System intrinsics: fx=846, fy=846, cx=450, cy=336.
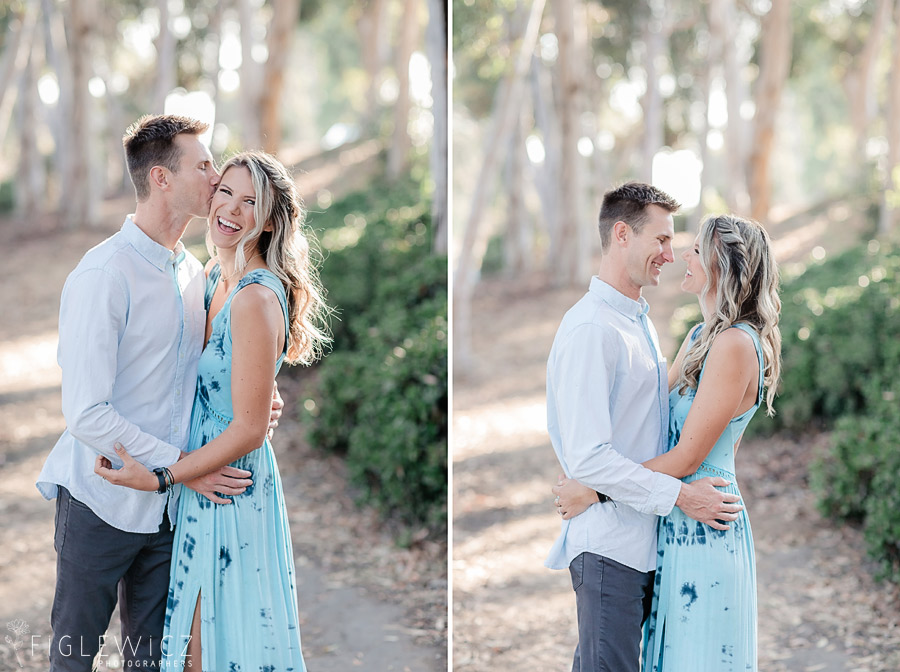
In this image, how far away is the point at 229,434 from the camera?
8.89 feet

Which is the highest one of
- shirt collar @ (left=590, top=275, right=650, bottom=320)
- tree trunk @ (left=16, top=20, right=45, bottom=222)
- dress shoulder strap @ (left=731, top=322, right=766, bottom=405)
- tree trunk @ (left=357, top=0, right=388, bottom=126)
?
tree trunk @ (left=357, top=0, right=388, bottom=126)

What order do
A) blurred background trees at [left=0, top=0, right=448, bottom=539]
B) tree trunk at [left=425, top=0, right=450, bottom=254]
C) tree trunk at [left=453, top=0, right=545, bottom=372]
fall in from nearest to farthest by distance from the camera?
blurred background trees at [left=0, top=0, right=448, bottom=539]
tree trunk at [left=425, top=0, right=450, bottom=254]
tree trunk at [left=453, top=0, right=545, bottom=372]

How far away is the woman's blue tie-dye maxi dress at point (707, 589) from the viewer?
2725mm

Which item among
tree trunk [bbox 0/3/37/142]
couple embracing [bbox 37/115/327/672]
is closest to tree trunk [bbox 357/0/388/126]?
tree trunk [bbox 0/3/37/142]

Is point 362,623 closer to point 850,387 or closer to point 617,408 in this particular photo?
point 617,408

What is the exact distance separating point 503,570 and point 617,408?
13.2ft

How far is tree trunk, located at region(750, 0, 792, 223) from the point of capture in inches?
588

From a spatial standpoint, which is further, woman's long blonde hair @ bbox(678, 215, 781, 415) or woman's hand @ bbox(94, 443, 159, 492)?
woman's long blonde hair @ bbox(678, 215, 781, 415)

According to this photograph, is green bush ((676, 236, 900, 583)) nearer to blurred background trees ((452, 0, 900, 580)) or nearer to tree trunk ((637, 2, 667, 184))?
blurred background trees ((452, 0, 900, 580))

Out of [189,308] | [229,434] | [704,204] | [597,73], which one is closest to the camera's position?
[229,434]

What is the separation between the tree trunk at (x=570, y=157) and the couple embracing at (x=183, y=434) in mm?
12802

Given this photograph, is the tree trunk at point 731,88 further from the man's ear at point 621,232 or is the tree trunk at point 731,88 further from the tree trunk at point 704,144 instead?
the man's ear at point 621,232

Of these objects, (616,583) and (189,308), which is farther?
(189,308)

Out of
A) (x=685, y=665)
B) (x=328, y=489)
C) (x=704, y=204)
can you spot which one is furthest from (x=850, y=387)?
(x=704, y=204)
